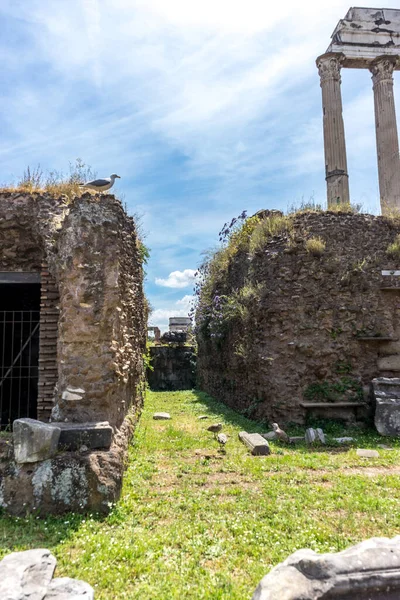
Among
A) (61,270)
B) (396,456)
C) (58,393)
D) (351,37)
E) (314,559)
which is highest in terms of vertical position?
(351,37)

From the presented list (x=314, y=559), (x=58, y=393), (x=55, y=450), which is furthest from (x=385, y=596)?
(x=58, y=393)

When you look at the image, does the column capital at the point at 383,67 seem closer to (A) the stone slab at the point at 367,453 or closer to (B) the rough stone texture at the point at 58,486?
(A) the stone slab at the point at 367,453

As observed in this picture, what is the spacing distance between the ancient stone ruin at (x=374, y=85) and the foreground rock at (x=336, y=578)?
1156 cm

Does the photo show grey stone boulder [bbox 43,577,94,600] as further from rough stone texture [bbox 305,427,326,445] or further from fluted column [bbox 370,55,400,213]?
fluted column [bbox 370,55,400,213]

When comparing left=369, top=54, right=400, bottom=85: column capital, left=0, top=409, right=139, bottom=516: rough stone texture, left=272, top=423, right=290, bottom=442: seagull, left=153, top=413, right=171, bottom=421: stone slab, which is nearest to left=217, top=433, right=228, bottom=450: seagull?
left=272, top=423, right=290, bottom=442: seagull

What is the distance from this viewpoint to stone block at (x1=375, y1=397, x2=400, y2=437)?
24.4 feet

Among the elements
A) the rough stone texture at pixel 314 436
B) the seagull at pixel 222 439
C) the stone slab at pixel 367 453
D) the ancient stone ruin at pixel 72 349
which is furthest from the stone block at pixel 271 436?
the ancient stone ruin at pixel 72 349

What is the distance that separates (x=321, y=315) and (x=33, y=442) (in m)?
5.93

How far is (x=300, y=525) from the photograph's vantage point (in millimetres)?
3725

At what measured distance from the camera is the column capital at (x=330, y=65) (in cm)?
1306

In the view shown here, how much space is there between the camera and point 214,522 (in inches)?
151

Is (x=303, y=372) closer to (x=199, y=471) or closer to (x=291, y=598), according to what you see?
(x=199, y=471)

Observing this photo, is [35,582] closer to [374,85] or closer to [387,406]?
[387,406]

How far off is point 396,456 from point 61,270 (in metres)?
5.34
